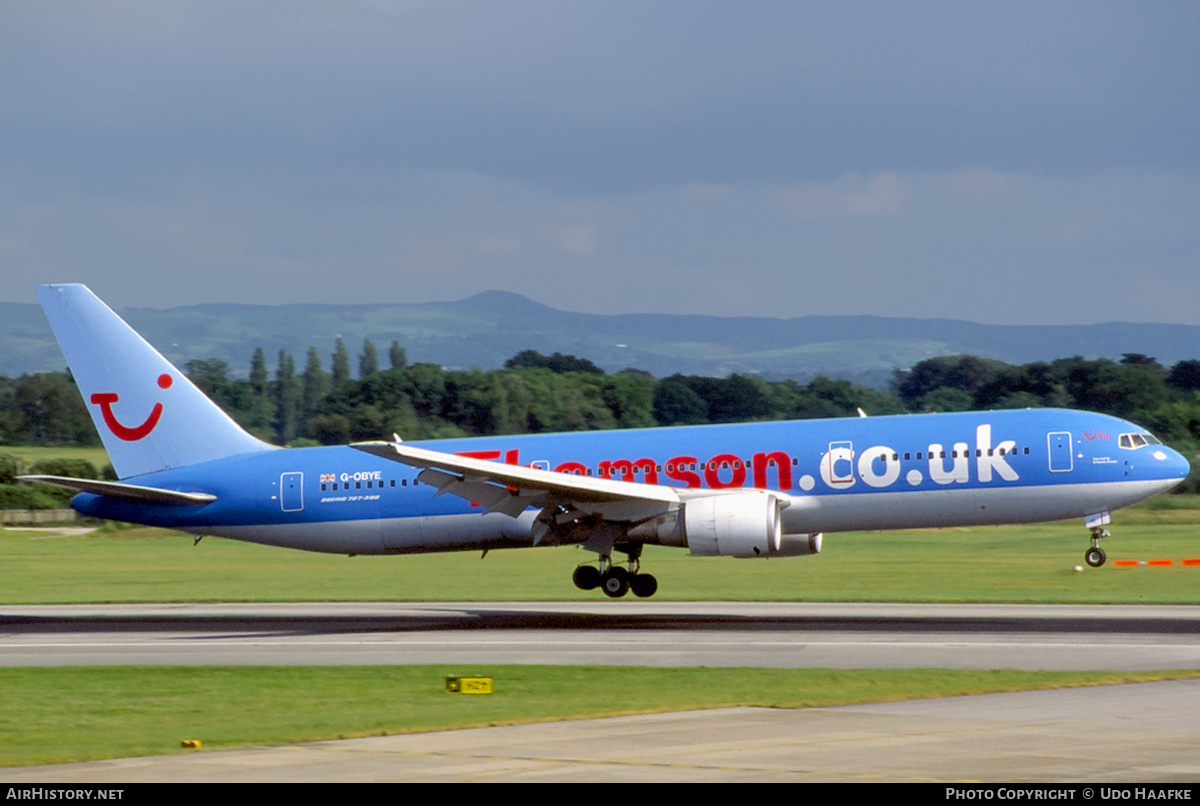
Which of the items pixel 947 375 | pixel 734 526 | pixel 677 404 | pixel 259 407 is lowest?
pixel 734 526

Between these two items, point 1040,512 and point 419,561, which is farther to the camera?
point 419,561

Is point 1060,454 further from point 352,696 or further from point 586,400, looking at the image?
point 586,400

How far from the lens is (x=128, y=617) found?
121 feet

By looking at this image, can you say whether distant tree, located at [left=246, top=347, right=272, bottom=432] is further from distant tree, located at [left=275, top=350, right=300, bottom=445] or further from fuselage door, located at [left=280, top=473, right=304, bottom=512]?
fuselage door, located at [left=280, top=473, right=304, bottom=512]

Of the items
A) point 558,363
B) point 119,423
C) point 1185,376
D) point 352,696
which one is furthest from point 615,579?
point 558,363

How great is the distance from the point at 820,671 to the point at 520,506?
13325mm

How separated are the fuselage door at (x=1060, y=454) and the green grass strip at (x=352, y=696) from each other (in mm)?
12951

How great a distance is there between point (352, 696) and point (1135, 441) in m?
21.3

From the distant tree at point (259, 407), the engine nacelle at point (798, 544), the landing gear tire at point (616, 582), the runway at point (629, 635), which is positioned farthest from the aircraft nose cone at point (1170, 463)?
the distant tree at point (259, 407)

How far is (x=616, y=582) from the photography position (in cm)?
3650

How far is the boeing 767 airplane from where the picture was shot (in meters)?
33.8

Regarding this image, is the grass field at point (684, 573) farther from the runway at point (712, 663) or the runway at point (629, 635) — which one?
the runway at point (629, 635)
